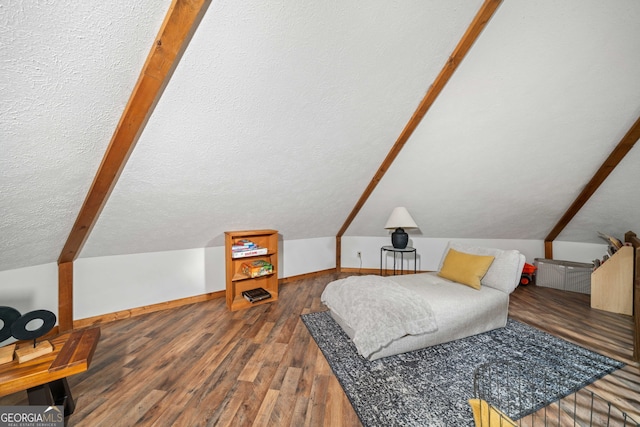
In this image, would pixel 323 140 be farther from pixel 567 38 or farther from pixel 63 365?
pixel 63 365

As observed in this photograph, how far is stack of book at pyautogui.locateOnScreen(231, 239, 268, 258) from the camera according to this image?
3.05 m

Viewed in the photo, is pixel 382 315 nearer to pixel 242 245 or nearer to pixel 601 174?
pixel 242 245

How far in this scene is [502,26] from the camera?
2.06 m

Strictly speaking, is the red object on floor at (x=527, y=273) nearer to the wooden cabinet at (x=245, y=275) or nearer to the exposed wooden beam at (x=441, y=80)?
the exposed wooden beam at (x=441, y=80)

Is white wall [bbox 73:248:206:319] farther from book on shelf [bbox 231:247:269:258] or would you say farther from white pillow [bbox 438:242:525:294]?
white pillow [bbox 438:242:525:294]

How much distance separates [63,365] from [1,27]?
1535 mm

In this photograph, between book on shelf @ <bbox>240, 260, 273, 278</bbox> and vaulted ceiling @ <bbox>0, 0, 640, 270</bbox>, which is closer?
vaulted ceiling @ <bbox>0, 0, 640, 270</bbox>

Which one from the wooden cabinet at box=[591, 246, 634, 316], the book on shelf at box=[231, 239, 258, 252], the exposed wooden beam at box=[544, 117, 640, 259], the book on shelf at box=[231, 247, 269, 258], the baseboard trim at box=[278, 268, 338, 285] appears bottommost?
the baseboard trim at box=[278, 268, 338, 285]

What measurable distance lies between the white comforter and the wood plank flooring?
0.36 metres

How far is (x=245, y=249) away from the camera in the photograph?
10.3 feet

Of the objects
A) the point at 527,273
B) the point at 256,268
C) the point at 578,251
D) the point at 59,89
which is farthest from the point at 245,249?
the point at 578,251

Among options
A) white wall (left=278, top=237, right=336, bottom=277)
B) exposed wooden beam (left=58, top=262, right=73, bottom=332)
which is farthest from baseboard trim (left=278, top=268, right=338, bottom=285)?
exposed wooden beam (left=58, top=262, right=73, bottom=332)

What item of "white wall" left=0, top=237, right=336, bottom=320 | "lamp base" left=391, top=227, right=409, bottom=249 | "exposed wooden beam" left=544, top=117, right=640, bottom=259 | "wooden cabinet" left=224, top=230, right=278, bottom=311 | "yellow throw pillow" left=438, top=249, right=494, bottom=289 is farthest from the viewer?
"lamp base" left=391, top=227, right=409, bottom=249

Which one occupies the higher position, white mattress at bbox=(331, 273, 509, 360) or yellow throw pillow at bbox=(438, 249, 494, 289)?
yellow throw pillow at bbox=(438, 249, 494, 289)
